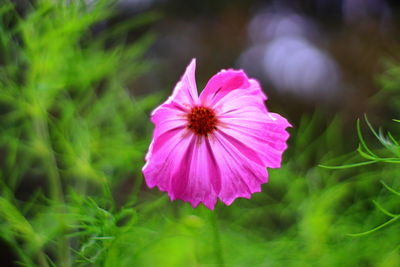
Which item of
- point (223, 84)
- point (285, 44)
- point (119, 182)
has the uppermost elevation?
point (285, 44)

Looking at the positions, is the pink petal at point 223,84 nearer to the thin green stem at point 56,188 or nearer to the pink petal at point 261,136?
the pink petal at point 261,136

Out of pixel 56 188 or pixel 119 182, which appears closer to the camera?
pixel 56 188

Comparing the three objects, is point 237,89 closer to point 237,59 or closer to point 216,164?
point 216,164

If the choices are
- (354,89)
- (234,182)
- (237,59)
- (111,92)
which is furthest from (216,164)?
(237,59)

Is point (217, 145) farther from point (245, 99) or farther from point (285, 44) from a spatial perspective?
point (285, 44)

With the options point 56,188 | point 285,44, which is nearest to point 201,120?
point 56,188

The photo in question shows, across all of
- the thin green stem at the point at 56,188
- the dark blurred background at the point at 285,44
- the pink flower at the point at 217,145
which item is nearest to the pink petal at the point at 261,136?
the pink flower at the point at 217,145
